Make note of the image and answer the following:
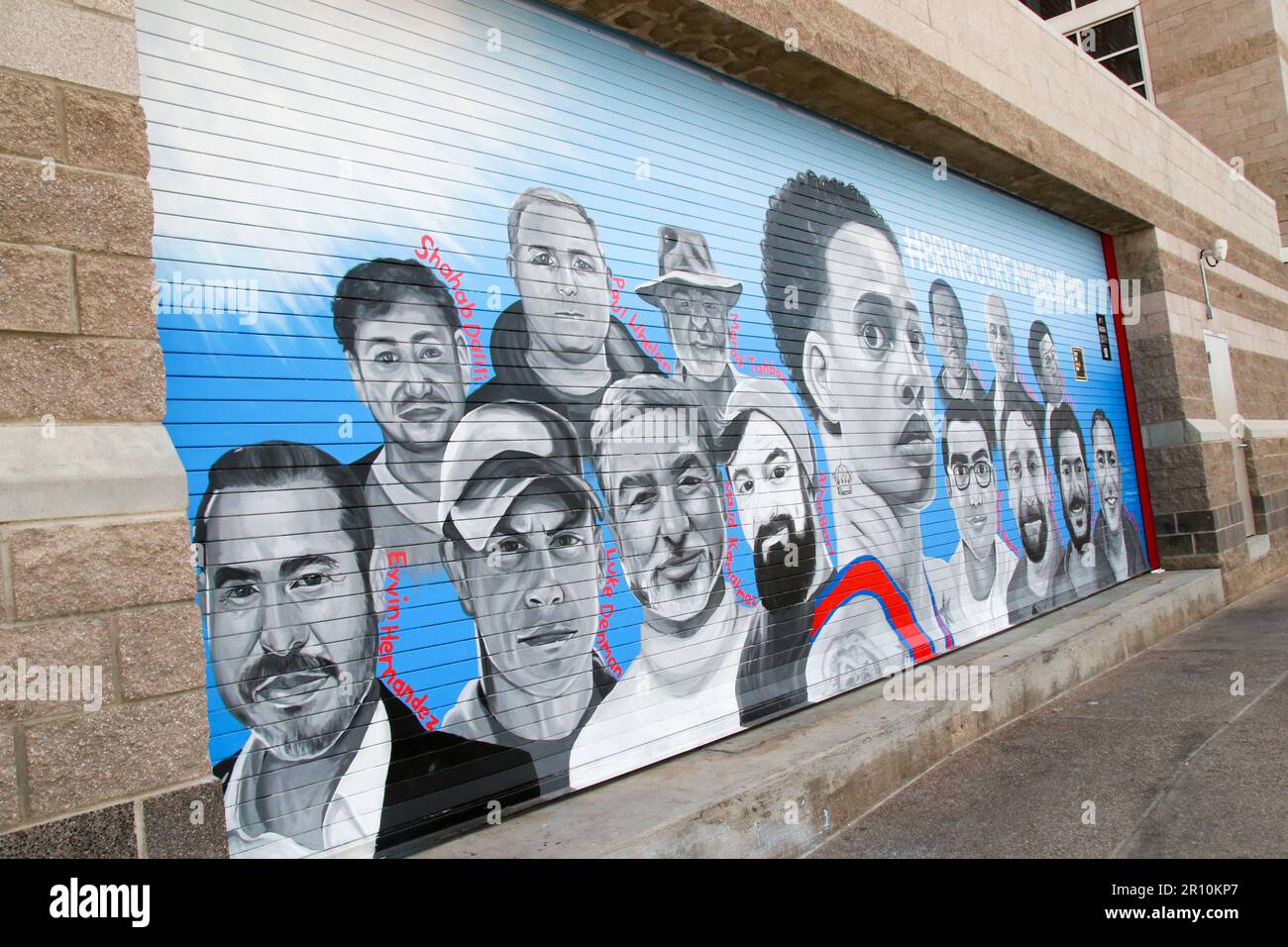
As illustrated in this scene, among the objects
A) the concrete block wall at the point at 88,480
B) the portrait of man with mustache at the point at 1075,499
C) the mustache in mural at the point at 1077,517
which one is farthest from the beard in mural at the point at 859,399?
the concrete block wall at the point at 88,480

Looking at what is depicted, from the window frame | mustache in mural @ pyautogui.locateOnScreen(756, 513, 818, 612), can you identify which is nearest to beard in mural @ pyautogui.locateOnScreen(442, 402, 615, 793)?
mustache in mural @ pyautogui.locateOnScreen(756, 513, 818, 612)

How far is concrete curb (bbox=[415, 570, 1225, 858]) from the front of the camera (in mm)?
3750

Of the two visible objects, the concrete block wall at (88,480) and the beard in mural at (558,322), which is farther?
the beard in mural at (558,322)

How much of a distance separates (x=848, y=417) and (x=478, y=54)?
3253 millimetres

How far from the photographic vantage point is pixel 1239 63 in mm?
14703

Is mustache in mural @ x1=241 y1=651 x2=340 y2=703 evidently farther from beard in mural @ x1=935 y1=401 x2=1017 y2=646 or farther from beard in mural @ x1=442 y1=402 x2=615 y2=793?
beard in mural @ x1=935 y1=401 x2=1017 y2=646

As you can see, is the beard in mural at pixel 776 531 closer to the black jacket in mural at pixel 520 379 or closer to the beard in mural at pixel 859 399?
the beard in mural at pixel 859 399

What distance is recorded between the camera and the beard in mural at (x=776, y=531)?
5449 millimetres

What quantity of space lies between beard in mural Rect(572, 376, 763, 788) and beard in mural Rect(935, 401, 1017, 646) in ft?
7.93

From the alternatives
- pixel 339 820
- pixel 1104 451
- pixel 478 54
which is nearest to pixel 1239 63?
pixel 1104 451

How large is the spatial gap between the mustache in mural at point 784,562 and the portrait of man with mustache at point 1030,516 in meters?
2.83

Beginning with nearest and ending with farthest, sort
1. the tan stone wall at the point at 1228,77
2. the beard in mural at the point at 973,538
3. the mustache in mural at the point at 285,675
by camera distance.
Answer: the mustache in mural at the point at 285,675 < the beard in mural at the point at 973,538 < the tan stone wall at the point at 1228,77

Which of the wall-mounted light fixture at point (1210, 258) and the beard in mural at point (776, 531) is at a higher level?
the wall-mounted light fixture at point (1210, 258)

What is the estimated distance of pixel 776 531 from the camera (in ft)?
18.5
